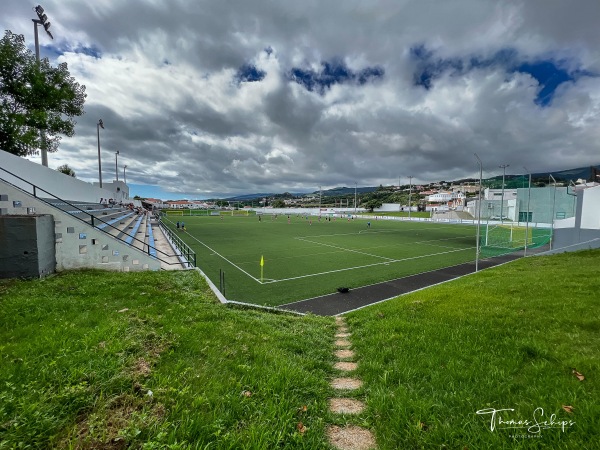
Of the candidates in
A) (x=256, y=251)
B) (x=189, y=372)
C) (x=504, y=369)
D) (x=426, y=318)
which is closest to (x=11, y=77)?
(x=256, y=251)

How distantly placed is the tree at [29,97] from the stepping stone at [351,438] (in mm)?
21687

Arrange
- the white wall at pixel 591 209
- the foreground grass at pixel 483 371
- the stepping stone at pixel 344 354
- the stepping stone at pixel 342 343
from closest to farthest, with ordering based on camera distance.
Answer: the foreground grass at pixel 483 371
the stepping stone at pixel 344 354
the stepping stone at pixel 342 343
the white wall at pixel 591 209

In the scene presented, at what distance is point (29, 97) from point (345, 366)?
22942 millimetres

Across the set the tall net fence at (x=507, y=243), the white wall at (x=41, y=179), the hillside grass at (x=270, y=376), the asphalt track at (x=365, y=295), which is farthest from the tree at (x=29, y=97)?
the tall net fence at (x=507, y=243)

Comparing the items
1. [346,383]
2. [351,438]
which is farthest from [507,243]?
[351,438]

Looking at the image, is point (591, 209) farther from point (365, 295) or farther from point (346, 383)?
point (346, 383)

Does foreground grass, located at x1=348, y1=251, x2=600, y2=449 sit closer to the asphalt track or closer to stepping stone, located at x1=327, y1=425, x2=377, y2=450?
stepping stone, located at x1=327, y1=425, x2=377, y2=450

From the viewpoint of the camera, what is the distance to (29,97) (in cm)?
1639

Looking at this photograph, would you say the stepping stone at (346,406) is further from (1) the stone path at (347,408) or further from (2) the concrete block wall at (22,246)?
(2) the concrete block wall at (22,246)

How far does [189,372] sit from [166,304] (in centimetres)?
376

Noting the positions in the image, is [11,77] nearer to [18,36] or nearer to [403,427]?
[18,36]

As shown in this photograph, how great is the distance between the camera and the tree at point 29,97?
611 inches

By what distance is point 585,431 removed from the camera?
2439 millimetres

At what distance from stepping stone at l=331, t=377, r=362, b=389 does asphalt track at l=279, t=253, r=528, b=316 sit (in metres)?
5.42
